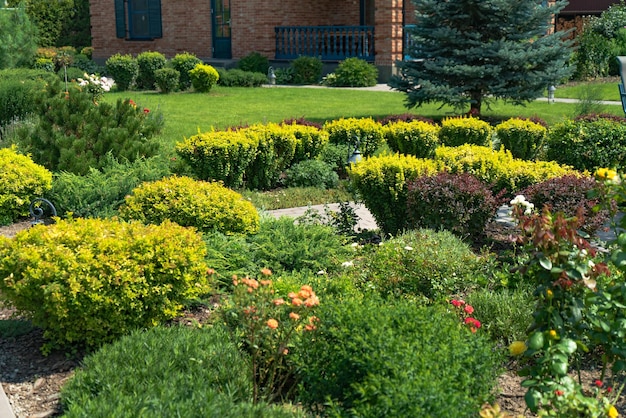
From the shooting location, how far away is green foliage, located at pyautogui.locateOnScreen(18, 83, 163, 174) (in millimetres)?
8883

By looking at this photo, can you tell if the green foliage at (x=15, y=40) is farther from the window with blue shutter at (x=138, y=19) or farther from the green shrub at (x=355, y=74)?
the green shrub at (x=355, y=74)

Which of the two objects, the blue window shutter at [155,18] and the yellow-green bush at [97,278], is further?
the blue window shutter at [155,18]

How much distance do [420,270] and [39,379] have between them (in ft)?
8.29

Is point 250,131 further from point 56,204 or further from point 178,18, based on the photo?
point 178,18

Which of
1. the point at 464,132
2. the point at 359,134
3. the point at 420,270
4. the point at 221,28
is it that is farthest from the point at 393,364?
the point at 221,28

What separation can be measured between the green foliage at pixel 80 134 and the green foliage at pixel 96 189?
14.4 inches

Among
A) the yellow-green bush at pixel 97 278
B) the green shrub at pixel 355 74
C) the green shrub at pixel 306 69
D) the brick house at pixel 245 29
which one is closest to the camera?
the yellow-green bush at pixel 97 278

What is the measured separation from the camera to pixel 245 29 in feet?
84.8

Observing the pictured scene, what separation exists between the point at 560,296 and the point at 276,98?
53.4 feet

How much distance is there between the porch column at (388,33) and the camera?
22.4 m

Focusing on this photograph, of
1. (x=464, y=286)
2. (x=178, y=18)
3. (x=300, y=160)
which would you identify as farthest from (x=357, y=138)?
(x=178, y=18)

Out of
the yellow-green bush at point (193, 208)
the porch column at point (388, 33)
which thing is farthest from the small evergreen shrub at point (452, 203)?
the porch column at point (388, 33)

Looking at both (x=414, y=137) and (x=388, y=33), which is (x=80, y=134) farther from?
(x=388, y=33)

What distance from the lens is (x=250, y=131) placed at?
9.76m
